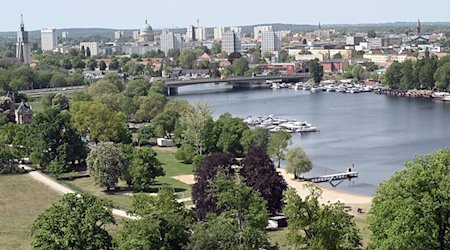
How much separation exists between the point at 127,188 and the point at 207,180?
6.73 metres

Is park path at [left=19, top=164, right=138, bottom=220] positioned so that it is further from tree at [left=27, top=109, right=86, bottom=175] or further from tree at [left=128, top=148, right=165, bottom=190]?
tree at [left=128, top=148, right=165, bottom=190]

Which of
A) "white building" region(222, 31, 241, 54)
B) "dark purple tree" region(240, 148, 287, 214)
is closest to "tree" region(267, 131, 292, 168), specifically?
"dark purple tree" region(240, 148, 287, 214)

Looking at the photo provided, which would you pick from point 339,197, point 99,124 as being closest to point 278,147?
point 339,197

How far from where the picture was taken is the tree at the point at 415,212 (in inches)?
539

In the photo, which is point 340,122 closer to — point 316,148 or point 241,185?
point 316,148

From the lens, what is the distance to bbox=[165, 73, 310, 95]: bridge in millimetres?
71625

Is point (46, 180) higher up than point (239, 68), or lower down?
lower down

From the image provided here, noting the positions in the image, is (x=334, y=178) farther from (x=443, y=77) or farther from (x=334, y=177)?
(x=443, y=77)

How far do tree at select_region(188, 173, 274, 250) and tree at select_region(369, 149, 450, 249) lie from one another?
2286 mm

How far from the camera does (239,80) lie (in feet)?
251

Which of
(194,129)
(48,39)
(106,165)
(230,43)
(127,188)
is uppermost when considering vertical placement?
(48,39)

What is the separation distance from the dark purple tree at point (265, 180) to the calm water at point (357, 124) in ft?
20.4

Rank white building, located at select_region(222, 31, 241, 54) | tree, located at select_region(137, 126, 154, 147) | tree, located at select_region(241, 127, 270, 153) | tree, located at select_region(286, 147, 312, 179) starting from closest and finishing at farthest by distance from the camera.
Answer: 1. tree, located at select_region(286, 147, 312, 179)
2. tree, located at select_region(241, 127, 270, 153)
3. tree, located at select_region(137, 126, 154, 147)
4. white building, located at select_region(222, 31, 241, 54)

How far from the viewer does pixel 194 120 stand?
34531mm
